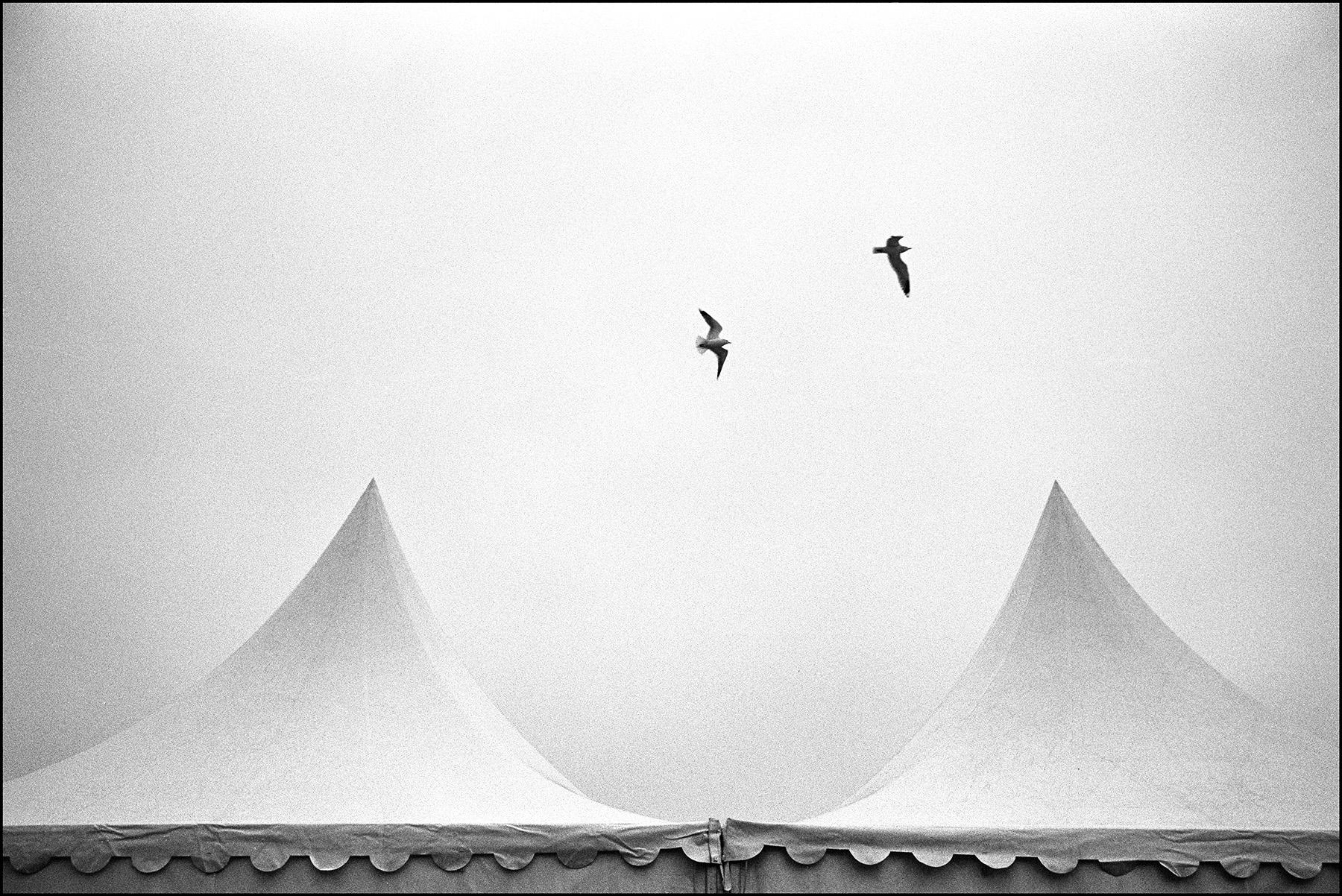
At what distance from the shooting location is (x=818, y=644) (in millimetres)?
10891

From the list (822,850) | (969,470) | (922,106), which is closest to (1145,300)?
(969,470)

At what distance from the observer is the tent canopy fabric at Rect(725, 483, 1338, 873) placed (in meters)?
4.95

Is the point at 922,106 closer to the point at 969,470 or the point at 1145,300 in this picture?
the point at 1145,300

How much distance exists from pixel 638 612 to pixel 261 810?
6037 mm

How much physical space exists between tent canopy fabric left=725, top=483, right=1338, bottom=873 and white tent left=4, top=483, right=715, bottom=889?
92 centimetres

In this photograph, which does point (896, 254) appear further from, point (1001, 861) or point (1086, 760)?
point (1001, 861)

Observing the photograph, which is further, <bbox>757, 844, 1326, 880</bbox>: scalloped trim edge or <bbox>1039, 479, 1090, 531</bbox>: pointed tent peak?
<bbox>1039, 479, 1090, 531</bbox>: pointed tent peak

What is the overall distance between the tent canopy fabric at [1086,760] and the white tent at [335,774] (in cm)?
92

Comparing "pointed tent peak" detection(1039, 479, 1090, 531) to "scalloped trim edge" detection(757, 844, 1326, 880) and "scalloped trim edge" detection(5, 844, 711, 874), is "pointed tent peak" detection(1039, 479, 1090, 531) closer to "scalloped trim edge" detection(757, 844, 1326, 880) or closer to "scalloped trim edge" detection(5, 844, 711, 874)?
"scalloped trim edge" detection(757, 844, 1326, 880)

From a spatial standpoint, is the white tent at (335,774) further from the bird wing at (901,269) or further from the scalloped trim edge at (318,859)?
the bird wing at (901,269)

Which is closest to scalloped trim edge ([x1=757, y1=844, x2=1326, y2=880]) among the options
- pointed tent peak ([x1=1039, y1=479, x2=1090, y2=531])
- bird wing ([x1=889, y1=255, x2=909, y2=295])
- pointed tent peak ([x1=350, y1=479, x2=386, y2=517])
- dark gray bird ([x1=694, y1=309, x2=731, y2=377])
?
pointed tent peak ([x1=1039, y1=479, x2=1090, y2=531])

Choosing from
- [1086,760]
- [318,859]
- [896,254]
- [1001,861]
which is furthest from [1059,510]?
[318,859]

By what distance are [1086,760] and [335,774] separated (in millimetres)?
3407

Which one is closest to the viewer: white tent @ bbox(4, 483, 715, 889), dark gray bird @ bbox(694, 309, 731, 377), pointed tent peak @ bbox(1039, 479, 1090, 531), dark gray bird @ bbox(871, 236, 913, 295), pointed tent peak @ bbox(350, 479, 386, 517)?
white tent @ bbox(4, 483, 715, 889)
